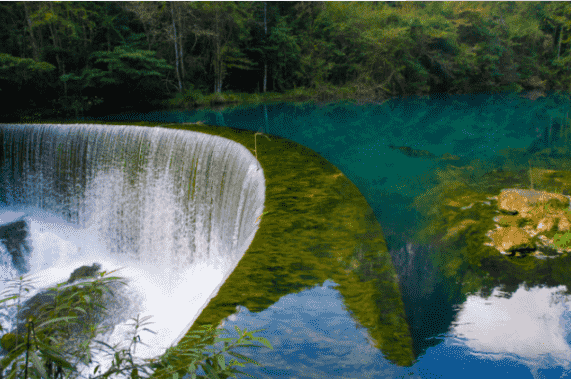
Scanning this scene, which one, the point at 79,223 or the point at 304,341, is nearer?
the point at 304,341

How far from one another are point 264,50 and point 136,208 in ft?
46.2

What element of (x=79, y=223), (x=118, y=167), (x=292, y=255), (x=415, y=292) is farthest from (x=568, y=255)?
(x=79, y=223)

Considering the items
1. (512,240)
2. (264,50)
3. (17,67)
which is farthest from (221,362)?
(264,50)

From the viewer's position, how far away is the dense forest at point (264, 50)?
13.4 meters

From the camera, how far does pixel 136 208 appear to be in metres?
7.09

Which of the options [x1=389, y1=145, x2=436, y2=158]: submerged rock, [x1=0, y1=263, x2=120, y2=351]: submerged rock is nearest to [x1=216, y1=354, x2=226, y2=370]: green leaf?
[x1=0, y1=263, x2=120, y2=351]: submerged rock

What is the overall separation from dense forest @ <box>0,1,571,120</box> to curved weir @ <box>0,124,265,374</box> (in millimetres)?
4620

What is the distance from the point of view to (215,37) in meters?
17.2

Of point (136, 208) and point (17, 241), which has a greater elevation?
point (136, 208)

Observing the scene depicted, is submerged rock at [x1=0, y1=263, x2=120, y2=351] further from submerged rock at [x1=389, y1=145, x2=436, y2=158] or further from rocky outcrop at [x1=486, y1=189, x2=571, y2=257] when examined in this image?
submerged rock at [x1=389, y1=145, x2=436, y2=158]

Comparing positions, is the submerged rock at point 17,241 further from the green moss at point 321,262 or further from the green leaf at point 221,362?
the green leaf at point 221,362

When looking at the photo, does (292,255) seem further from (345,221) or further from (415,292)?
(415,292)

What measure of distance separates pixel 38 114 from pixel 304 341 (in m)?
13.0

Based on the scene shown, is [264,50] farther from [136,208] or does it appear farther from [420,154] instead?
[136,208]
